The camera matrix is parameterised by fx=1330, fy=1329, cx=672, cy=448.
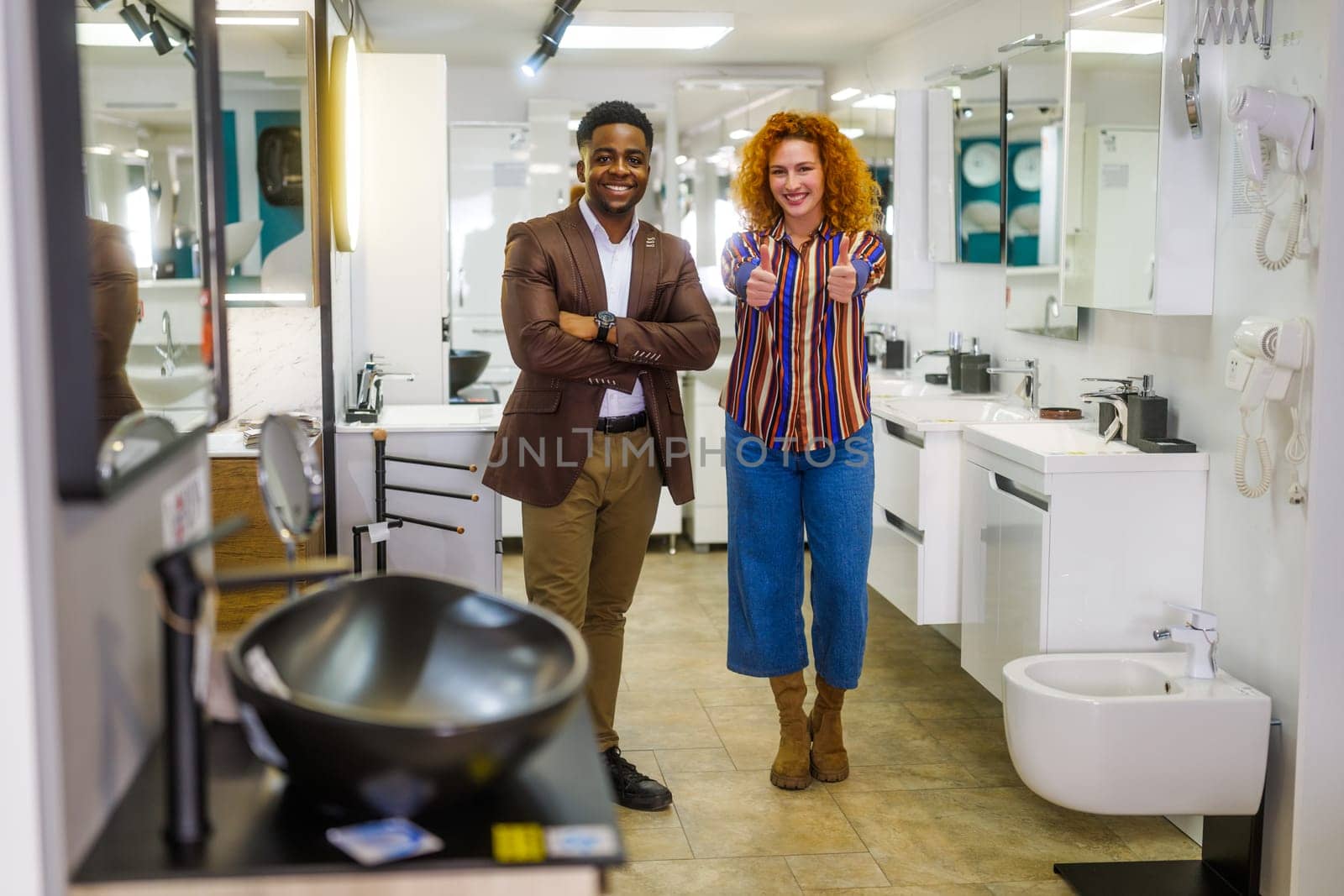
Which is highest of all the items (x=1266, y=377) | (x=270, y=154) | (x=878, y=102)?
(x=878, y=102)

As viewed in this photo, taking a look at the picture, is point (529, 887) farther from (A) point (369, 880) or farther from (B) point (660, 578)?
(B) point (660, 578)

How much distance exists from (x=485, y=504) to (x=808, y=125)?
1.57 meters

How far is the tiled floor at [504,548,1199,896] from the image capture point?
3.07 metres

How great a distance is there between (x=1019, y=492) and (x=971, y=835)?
3.03 ft

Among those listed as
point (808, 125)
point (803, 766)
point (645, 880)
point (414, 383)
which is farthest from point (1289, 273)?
point (414, 383)

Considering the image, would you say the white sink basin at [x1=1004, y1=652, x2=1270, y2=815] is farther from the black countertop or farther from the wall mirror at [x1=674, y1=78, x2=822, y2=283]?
the wall mirror at [x1=674, y1=78, x2=822, y2=283]

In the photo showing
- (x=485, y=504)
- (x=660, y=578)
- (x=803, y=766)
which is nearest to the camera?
(x=803, y=766)

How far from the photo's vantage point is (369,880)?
48.4 inches

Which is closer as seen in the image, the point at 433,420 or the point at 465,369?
the point at 433,420

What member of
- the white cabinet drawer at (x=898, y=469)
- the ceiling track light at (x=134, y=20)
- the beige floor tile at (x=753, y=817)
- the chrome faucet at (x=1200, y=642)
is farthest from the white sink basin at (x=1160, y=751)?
the ceiling track light at (x=134, y=20)

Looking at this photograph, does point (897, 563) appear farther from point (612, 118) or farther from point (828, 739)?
point (612, 118)

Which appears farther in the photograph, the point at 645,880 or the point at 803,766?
the point at 803,766

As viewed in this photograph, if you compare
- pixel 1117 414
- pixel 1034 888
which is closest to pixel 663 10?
pixel 1117 414

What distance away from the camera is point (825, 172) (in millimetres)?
3457
